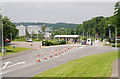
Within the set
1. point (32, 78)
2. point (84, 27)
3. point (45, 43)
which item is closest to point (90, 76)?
point (32, 78)

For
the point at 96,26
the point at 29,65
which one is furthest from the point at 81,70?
the point at 96,26

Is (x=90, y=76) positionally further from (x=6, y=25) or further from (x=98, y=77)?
(x=6, y=25)

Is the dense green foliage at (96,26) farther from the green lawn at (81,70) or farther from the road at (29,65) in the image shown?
the green lawn at (81,70)

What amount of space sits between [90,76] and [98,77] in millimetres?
535

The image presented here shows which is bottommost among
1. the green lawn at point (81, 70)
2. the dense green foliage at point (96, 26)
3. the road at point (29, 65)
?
the road at point (29, 65)

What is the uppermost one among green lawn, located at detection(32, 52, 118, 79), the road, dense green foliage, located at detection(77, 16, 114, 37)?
dense green foliage, located at detection(77, 16, 114, 37)

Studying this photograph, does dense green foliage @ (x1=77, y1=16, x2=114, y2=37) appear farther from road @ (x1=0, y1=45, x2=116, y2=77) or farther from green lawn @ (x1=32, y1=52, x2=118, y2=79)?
green lawn @ (x1=32, y1=52, x2=118, y2=79)

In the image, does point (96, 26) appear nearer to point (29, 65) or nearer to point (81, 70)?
point (29, 65)

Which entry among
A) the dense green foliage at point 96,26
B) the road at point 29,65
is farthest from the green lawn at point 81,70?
the dense green foliage at point 96,26

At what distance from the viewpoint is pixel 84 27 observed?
506 feet

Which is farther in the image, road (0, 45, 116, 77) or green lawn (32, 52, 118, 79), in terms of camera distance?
road (0, 45, 116, 77)

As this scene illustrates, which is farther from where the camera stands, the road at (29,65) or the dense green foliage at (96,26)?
the dense green foliage at (96,26)

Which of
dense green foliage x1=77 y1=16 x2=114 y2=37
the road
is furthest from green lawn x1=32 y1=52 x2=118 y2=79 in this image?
dense green foliage x1=77 y1=16 x2=114 y2=37

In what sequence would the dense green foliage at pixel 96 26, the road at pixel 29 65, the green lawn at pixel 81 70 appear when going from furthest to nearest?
the dense green foliage at pixel 96 26
the road at pixel 29 65
the green lawn at pixel 81 70
